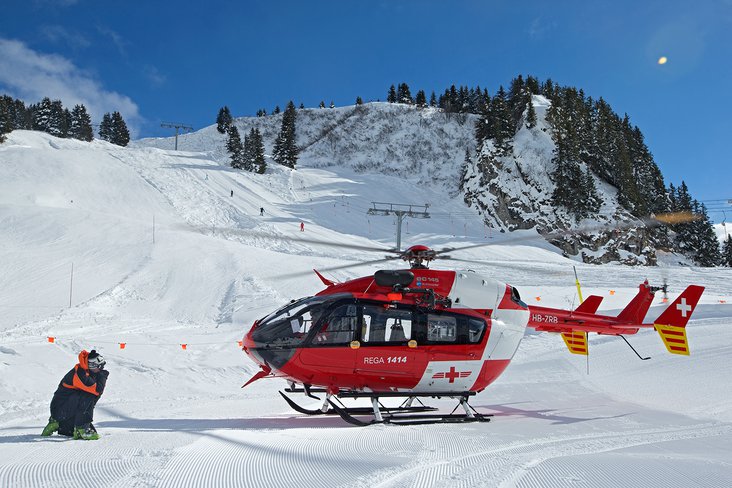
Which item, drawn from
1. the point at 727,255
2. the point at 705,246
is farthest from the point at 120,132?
the point at 727,255

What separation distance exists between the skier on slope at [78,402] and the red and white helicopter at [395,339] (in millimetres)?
2619

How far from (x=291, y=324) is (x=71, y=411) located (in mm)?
3388

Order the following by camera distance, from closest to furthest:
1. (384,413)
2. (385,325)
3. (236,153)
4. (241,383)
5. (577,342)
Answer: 1. (385,325)
2. (384,413)
3. (577,342)
4. (241,383)
5. (236,153)

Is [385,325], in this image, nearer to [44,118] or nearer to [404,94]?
[44,118]

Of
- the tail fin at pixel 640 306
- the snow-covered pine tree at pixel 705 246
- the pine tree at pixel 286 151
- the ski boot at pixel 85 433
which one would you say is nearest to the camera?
the ski boot at pixel 85 433

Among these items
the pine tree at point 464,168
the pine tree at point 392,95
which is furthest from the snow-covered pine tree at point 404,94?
the pine tree at point 464,168

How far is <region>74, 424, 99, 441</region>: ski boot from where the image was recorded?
6.01 meters

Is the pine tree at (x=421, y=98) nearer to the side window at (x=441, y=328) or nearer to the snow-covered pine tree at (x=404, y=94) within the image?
the snow-covered pine tree at (x=404, y=94)

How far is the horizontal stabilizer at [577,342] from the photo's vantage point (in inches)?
451

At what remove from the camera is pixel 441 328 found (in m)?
8.97

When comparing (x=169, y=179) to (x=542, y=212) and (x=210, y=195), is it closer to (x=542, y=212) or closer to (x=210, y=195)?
(x=210, y=195)

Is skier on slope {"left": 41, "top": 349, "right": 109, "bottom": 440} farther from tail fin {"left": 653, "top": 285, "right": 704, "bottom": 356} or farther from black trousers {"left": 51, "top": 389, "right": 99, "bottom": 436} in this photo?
tail fin {"left": 653, "top": 285, "right": 704, "bottom": 356}

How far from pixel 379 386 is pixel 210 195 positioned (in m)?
40.6

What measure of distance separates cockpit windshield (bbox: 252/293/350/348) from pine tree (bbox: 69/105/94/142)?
77.2 m
